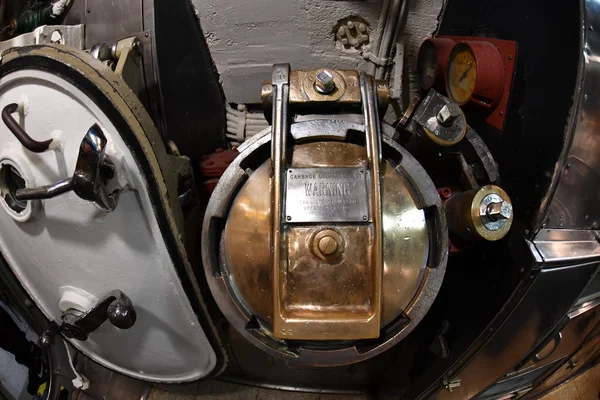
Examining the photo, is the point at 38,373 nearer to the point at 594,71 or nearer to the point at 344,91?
the point at 344,91

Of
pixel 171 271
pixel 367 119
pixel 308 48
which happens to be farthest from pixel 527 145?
pixel 171 271

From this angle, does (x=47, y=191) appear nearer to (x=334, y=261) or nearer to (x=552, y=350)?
(x=334, y=261)

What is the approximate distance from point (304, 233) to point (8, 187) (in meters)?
0.62

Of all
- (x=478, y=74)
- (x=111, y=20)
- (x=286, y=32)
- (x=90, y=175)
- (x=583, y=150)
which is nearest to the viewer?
(x=90, y=175)

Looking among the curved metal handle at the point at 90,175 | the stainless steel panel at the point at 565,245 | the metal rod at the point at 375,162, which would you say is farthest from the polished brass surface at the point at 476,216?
the curved metal handle at the point at 90,175

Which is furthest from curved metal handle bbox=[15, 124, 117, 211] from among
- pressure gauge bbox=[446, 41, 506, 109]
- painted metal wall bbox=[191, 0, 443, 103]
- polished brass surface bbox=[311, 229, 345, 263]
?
pressure gauge bbox=[446, 41, 506, 109]

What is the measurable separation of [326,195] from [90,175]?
384 mm

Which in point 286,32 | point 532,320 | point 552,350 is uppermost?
point 286,32

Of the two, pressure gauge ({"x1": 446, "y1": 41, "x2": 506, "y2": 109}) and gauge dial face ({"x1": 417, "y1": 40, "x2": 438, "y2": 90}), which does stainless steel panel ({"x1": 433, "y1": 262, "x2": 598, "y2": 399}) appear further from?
gauge dial face ({"x1": 417, "y1": 40, "x2": 438, "y2": 90})

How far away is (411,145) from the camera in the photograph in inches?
36.2

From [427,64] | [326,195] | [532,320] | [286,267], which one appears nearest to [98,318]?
[286,267]

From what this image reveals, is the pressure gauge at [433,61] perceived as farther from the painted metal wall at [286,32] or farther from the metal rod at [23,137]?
the metal rod at [23,137]

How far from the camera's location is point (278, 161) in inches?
29.1

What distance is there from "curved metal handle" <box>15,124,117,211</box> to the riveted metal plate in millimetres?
307
